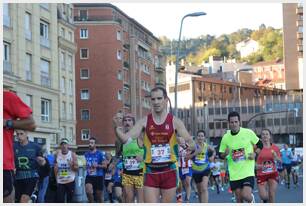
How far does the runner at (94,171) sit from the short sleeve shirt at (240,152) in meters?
5.31

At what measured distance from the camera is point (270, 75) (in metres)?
178

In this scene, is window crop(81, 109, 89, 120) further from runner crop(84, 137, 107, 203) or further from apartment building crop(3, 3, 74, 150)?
runner crop(84, 137, 107, 203)

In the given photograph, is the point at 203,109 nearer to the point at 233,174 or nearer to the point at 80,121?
the point at 80,121

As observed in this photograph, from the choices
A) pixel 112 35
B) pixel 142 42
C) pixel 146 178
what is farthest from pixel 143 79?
pixel 146 178

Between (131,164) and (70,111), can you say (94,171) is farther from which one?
(70,111)

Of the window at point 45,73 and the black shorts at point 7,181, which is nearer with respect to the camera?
the black shorts at point 7,181

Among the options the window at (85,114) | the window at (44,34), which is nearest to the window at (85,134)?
the window at (85,114)

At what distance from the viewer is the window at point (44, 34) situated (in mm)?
53531

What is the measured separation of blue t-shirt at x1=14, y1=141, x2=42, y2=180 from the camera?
1277cm

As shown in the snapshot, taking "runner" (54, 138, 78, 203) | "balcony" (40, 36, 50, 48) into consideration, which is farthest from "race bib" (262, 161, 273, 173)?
"balcony" (40, 36, 50, 48)

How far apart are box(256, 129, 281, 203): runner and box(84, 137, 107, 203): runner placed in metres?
4.29

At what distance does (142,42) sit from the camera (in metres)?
97.1

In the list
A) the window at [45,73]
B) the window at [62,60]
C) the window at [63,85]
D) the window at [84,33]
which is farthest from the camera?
the window at [84,33]

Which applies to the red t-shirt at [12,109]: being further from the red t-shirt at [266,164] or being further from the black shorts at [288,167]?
the black shorts at [288,167]
